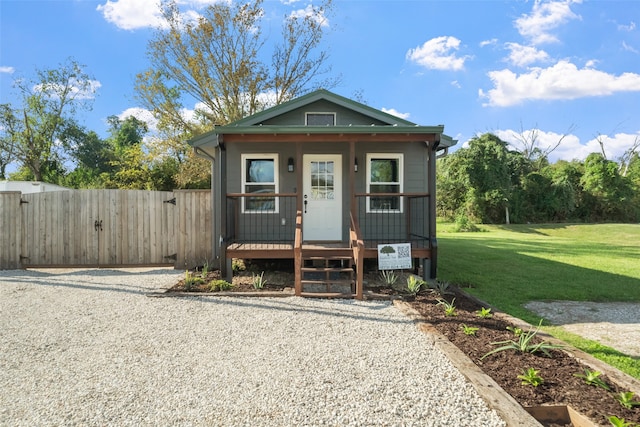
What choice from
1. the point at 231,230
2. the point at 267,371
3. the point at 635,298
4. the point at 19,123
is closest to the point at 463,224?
the point at 635,298

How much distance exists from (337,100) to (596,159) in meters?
28.2

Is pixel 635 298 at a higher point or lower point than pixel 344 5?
lower

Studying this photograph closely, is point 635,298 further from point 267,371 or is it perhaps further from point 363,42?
point 363,42

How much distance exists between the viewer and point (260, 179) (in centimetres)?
833

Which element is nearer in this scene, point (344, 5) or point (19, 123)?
point (344, 5)

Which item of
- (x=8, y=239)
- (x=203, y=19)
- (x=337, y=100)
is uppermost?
(x=203, y=19)

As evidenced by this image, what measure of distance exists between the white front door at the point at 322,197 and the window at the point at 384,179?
747mm

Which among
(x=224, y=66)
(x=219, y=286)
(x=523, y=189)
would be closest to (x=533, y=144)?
(x=523, y=189)

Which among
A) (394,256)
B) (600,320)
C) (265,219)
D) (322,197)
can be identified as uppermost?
(322,197)

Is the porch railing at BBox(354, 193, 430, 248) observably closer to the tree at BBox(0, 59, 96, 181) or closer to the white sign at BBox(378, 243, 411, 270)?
the white sign at BBox(378, 243, 411, 270)

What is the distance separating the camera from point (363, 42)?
12820 millimetres

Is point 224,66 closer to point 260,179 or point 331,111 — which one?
point 331,111

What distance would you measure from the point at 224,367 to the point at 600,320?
530 centimetres

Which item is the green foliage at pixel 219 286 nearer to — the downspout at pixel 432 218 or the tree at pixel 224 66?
the downspout at pixel 432 218
